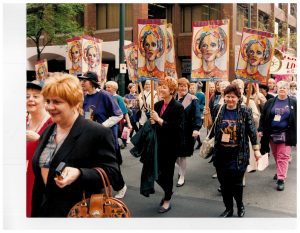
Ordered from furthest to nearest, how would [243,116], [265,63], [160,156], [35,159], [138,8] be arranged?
[138,8]
[265,63]
[160,156]
[243,116]
[35,159]

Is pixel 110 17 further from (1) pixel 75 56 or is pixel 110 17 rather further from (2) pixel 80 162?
(2) pixel 80 162

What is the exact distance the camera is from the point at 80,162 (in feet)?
9.53

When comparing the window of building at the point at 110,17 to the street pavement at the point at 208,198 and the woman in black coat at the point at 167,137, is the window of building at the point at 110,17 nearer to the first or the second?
the street pavement at the point at 208,198

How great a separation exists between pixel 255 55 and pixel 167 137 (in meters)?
1.69

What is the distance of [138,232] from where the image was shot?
430 centimetres

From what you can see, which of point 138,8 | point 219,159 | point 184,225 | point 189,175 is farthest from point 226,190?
point 138,8

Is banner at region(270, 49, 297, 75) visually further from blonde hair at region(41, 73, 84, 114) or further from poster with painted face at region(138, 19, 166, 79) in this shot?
blonde hair at region(41, 73, 84, 114)

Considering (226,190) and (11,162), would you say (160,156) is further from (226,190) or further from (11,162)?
(11,162)

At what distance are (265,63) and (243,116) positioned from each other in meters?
1.15

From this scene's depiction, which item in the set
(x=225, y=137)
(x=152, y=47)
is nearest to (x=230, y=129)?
(x=225, y=137)

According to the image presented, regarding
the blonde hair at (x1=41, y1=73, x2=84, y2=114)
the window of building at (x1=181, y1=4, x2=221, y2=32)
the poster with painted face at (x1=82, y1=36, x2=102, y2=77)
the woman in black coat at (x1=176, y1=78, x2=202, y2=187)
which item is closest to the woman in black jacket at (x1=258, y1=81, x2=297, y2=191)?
the woman in black coat at (x1=176, y1=78, x2=202, y2=187)

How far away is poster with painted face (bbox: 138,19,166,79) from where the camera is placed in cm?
555

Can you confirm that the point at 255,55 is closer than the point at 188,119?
Yes

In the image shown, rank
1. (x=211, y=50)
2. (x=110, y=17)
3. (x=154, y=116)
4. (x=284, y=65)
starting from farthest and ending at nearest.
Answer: (x=110, y=17)
(x=284, y=65)
(x=211, y=50)
(x=154, y=116)
